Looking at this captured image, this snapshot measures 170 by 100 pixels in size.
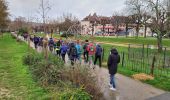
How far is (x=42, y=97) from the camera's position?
8.56m

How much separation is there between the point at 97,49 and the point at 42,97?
8.11 m

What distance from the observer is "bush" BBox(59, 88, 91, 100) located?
7.61 m

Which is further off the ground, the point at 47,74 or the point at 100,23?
the point at 100,23

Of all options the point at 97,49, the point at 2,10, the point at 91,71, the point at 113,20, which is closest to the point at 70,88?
the point at 91,71

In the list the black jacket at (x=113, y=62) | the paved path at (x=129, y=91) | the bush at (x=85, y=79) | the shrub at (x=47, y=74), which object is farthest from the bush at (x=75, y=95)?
the black jacket at (x=113, y=62)

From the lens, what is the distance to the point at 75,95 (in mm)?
7719

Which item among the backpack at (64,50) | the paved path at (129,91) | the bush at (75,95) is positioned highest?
the backpack at (64,50)

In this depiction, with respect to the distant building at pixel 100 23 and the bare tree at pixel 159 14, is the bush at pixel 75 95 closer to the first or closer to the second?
the bare tree at pixel 159 14

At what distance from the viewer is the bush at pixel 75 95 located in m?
7.61

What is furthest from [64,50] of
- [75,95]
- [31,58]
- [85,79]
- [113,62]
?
[75,95]

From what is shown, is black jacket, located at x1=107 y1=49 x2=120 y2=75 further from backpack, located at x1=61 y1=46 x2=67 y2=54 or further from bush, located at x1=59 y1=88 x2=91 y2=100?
backpack, located at x1=61 y1=46 x2=67 y2=54

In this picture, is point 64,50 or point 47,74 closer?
point 47,74

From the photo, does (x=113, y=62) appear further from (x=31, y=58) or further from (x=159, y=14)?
(x=159, y=14)

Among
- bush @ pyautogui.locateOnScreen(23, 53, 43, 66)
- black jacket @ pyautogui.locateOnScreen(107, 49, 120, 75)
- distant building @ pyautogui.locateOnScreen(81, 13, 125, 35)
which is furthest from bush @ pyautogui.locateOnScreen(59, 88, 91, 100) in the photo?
distant building @ pyautogui.locateOnScreen(81, 13, 125, 35)
